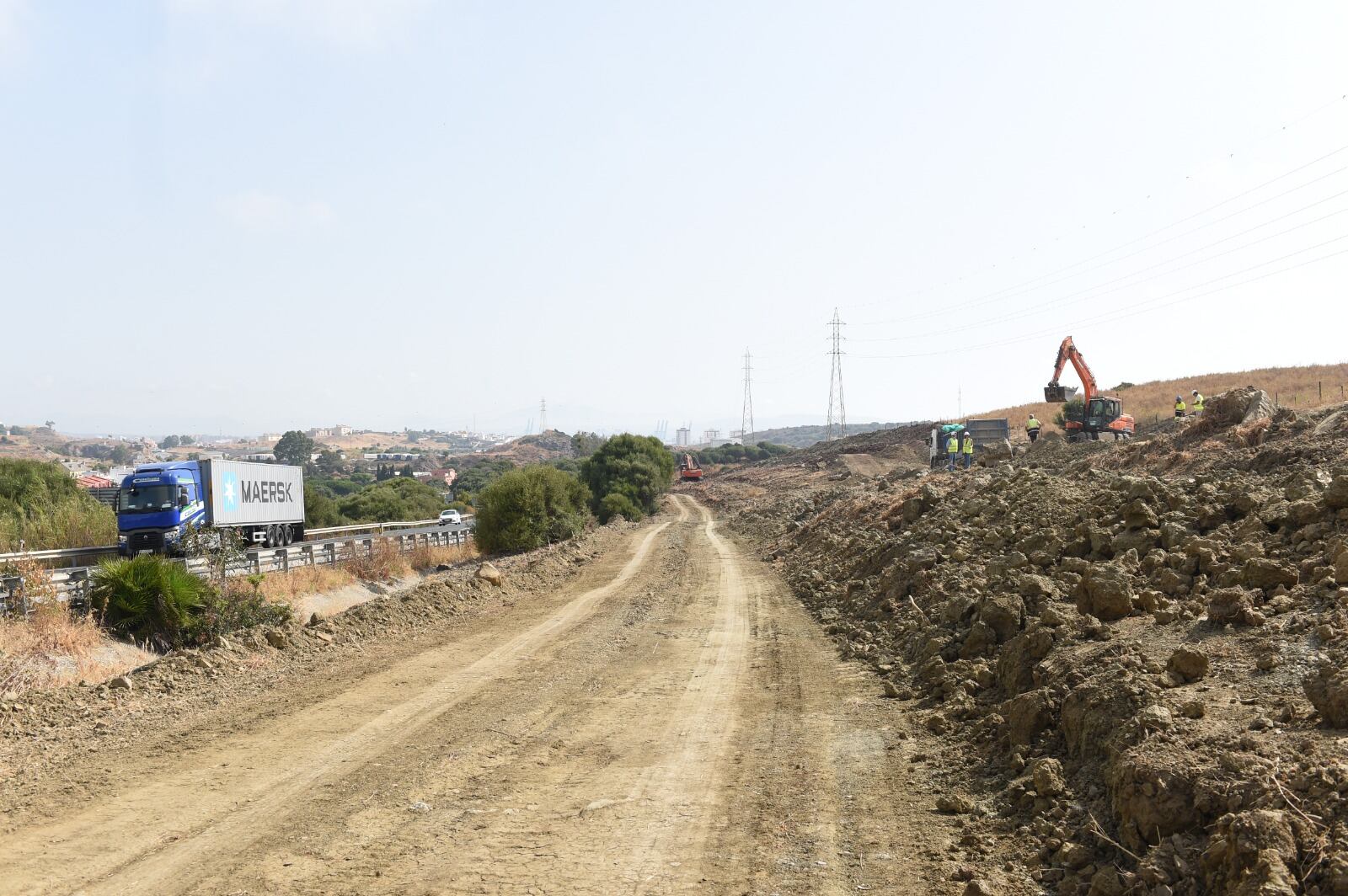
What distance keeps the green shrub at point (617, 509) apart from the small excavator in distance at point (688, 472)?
3505 centimetres

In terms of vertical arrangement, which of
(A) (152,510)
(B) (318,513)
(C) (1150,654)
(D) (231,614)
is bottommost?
(B) (318,513)

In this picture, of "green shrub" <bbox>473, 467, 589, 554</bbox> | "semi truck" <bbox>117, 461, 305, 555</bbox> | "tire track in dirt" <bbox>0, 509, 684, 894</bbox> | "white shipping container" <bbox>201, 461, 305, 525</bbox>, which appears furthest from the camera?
"green shrub" <bbox>473, 467, 589, 554</bbox>

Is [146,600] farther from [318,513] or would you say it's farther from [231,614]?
[318,513]

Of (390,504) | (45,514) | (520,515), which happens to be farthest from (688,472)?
(45,514)

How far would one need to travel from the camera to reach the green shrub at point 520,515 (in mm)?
45812

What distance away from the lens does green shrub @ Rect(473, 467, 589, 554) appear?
4581cm

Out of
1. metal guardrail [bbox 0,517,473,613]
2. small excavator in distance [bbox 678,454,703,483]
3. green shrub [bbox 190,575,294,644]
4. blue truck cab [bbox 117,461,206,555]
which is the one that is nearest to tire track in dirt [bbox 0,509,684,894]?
green shrub [bbox 190,575,294,644]

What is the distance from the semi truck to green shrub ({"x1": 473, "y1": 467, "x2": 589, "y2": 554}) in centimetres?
950

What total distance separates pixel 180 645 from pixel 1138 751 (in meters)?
19.6

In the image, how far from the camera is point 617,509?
6938 cm

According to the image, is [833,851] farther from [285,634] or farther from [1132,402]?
[1132,402]

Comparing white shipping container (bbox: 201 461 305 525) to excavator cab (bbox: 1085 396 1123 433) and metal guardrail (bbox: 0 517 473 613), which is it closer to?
metal guardrail (bbox: 0 517 473 613)

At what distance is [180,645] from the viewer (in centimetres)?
2044

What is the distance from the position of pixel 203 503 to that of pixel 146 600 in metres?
17.3
